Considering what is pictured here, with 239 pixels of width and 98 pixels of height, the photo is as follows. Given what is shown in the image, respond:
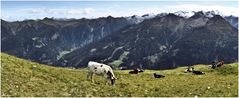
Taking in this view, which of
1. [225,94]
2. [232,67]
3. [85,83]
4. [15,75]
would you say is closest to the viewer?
[225,94]

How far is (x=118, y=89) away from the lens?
37.2 m

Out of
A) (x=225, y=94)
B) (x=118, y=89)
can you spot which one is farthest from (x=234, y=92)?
(x=118, y=89)

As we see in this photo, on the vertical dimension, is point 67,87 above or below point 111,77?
below

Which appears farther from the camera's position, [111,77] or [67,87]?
[111,77]

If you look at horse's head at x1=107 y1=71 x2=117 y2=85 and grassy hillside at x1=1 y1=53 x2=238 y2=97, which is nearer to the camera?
grassy hillside at x1=1 y1=53 x2=238 y2=97

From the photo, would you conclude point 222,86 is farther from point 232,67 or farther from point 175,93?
point 232,67

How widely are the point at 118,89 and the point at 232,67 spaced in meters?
40.2

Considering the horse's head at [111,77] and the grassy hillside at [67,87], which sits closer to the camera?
the grassy hillside at [67,87]

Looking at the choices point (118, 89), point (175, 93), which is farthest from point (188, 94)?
point (118, 89)

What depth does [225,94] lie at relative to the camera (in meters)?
33.8

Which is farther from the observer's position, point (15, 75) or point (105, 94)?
point (15, 75)

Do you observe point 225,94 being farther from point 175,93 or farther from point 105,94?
point 105,94

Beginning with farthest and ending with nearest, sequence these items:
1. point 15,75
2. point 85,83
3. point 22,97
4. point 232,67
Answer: point 232,67, point 85,83, point 15,75, point 22,97

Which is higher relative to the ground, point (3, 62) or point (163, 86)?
point (3, 62)
